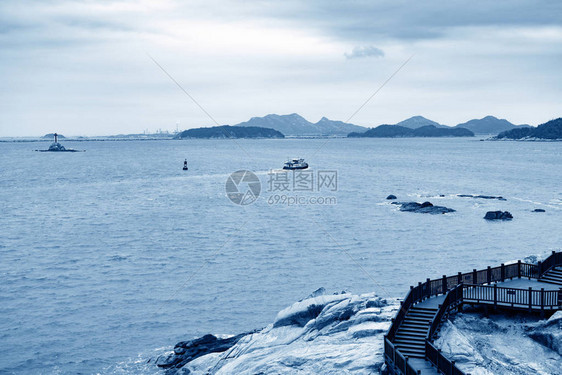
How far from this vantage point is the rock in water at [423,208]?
259 feet

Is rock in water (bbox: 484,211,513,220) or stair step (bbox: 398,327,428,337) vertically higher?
stair step (bbox: 398,327,428,337)

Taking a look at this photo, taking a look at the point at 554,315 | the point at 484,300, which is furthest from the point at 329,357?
the point at 554,315

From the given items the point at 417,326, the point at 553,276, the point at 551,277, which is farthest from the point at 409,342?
the point at 553,276

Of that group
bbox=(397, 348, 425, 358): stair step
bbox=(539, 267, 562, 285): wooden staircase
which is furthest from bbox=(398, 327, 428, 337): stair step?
bbox=(539, 267, 562, 285): wooden staircase

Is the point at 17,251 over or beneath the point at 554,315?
beneath

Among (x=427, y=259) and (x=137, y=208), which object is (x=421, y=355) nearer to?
(x=427, y=259)

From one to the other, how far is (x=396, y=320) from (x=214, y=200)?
239 ft

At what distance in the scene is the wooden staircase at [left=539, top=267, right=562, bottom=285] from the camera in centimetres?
2849

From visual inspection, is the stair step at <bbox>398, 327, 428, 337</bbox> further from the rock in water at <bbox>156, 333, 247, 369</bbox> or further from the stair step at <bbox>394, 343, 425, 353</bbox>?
the rock in water at <bbox>156, 333, 247, 369</bbox>

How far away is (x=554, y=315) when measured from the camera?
78.8ft

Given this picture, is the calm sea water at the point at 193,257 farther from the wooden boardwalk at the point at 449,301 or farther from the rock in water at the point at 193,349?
the wooden boardwalk at the point at 449,301

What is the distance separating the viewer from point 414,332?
23.5 m

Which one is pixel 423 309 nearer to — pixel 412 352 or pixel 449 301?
pixel 449 301

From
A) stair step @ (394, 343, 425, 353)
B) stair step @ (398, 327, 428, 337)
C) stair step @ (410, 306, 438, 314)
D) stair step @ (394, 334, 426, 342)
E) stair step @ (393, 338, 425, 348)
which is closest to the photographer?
stair step @ (394, 343, 425, 353)
